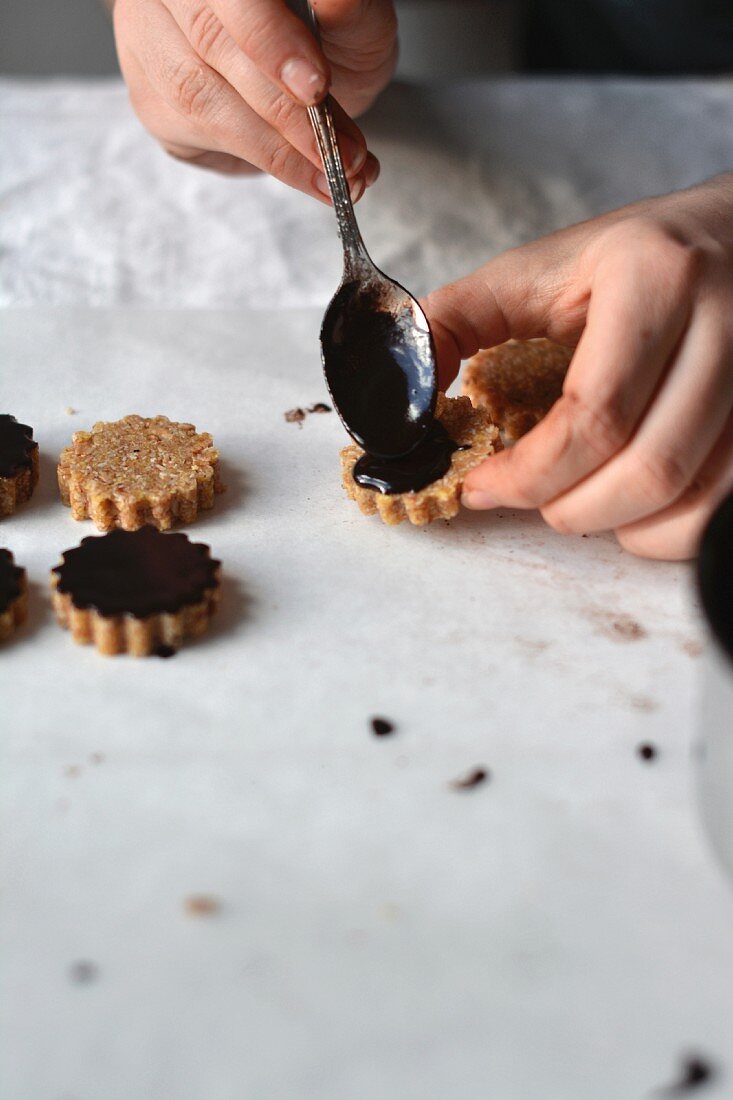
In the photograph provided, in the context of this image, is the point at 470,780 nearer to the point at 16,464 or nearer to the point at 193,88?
the point at 16,464

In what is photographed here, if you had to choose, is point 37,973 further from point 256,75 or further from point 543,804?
point 256,75

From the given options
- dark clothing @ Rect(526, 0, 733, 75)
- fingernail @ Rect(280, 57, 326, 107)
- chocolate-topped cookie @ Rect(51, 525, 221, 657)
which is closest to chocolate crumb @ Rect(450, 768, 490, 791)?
chocolate-topped cookie @ Rect(51, 525, 221, 657)

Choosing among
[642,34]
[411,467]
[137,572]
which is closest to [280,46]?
[411,467]

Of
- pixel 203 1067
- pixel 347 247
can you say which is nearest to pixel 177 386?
pixel 347 247

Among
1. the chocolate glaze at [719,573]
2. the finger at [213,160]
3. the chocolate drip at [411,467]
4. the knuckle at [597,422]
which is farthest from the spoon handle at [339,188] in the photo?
the finger at [213,160]

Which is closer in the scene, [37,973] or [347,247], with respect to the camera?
[37,973]
